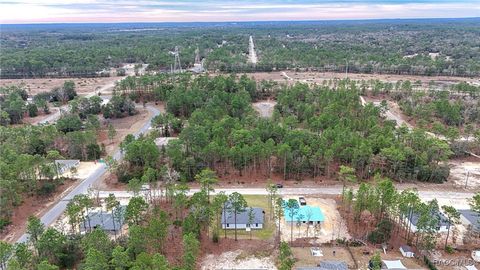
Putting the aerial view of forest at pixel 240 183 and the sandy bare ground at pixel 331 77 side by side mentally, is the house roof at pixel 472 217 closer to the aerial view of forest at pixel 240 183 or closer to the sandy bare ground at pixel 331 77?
the aerial view of forest at pixel 240 183

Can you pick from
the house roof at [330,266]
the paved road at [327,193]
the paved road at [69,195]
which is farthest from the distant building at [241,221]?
the paved road at [69,195]

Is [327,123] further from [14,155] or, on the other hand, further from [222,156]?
[14,155]

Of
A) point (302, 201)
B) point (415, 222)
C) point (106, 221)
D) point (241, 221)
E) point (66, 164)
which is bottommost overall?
point (302, 201)

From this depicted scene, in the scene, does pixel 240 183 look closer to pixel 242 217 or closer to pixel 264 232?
pixel 242 217

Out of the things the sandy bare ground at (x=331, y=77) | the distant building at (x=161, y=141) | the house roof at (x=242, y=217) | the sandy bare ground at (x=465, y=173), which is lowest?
the sandy bare ground at (x=465, y=173)

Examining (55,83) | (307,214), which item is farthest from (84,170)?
(55,83)

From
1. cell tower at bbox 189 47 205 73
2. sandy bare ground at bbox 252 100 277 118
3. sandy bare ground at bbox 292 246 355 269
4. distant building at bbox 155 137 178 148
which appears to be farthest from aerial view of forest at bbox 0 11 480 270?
cell tower at bbox 189 47 205 73
